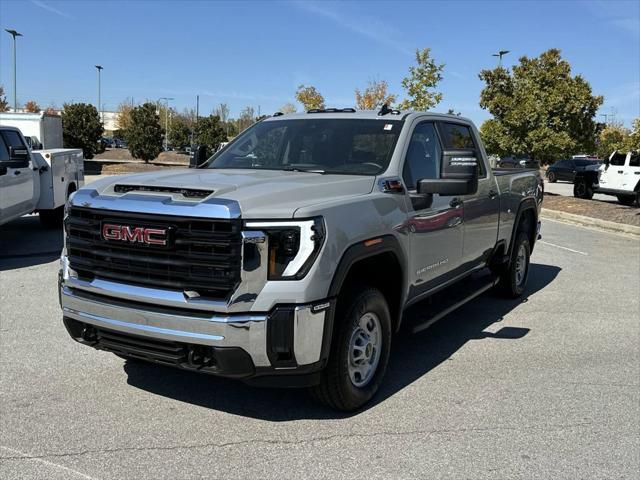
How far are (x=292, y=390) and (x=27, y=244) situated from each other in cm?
801

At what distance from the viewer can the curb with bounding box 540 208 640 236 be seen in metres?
14.7

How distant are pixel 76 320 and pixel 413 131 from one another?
284cm

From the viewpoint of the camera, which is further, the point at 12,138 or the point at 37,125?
the point at 37,125

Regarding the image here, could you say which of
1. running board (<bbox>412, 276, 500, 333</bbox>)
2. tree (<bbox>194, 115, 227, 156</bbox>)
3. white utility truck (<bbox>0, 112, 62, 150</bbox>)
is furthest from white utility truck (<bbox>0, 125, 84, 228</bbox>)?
tree (<bbox>194, 115, 227, 156</bbox>)

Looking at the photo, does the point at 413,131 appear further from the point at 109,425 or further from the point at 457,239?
the point at 109,425

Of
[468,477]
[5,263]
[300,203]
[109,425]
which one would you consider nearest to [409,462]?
[468,477]

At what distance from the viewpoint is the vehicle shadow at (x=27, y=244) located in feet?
29.9

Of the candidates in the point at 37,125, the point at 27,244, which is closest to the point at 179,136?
the point at 37,125

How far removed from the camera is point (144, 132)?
36.9m

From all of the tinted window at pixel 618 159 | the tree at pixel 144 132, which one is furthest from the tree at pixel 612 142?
the tree at pixel 144 132

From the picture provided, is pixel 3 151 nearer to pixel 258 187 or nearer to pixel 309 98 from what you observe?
pixel 258 187

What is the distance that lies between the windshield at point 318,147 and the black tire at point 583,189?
19.2 metres

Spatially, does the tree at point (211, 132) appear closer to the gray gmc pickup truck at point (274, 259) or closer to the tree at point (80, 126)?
the tree at point (80, 126)

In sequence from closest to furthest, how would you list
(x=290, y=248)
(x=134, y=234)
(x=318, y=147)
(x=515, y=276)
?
(x=290, y=248), (x=134, y=234), (x=318, y=147), (x=515, y=276)
